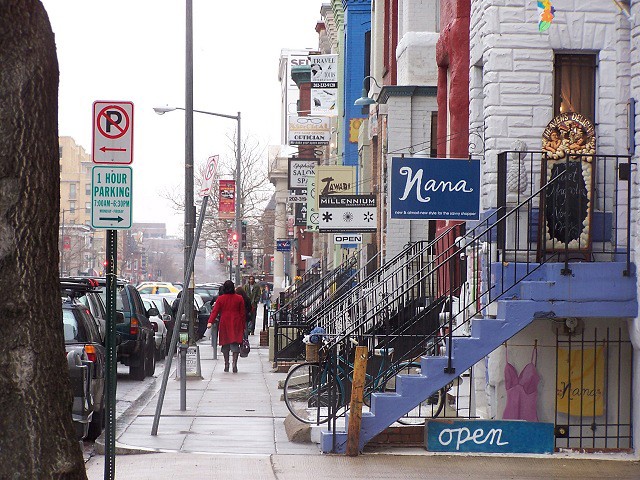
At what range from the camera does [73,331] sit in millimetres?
14180

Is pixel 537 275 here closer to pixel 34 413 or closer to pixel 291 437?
pixel 291 437

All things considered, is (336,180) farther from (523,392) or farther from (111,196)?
(111,196)

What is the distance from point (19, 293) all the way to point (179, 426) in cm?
775

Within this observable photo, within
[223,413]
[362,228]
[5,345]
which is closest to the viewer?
[5,345]

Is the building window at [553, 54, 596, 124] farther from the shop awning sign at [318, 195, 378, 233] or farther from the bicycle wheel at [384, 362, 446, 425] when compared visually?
the shop awning sign at [318, 195, 378, 233]

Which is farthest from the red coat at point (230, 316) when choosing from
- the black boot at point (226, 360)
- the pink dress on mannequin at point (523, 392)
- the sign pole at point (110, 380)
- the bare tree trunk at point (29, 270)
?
the bare tree trunk at point (29, 270)

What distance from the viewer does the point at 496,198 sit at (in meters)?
14.0

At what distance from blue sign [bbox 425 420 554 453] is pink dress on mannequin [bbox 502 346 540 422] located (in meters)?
0.91

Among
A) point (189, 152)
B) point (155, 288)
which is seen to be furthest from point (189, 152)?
point (155, 288)

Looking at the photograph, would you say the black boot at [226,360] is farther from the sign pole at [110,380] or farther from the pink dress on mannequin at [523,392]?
the sign pole at [110,380]

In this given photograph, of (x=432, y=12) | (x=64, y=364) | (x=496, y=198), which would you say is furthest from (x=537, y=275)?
(x=432, y=12)

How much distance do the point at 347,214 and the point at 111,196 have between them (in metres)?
14.3

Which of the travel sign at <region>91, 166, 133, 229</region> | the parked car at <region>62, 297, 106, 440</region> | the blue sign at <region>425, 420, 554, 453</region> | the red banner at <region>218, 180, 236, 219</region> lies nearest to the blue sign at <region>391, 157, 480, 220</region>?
the blue sign at <region>425, 420, 554, 453</region>

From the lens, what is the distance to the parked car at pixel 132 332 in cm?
2123
